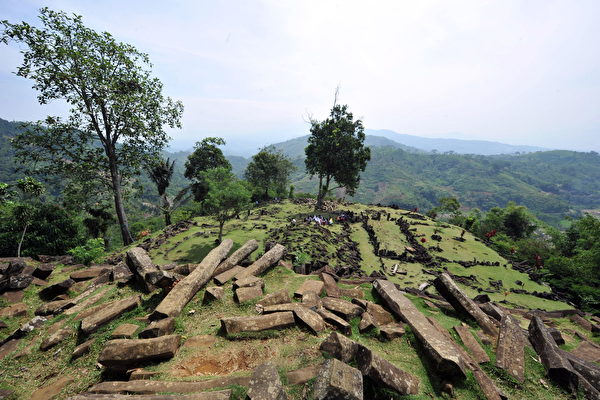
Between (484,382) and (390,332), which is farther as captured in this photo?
(390,332)

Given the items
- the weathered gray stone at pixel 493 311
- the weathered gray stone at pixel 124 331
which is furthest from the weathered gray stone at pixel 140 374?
the weathered gray stone at pixel 493 311

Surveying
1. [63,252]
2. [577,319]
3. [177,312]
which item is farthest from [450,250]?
[63,252]

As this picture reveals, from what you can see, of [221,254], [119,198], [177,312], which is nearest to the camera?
[177,312]

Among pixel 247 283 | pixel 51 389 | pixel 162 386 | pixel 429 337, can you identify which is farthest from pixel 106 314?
pixel 429 337

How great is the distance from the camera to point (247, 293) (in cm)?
616

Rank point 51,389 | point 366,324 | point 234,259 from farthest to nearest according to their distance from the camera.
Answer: point 234,259 < point 366,324 < point 51,389

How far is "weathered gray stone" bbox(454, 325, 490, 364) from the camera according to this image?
4.63 m

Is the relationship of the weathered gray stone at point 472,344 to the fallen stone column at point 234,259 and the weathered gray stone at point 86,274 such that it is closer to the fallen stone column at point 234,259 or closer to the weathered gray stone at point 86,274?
the fallen stone column at point 234,259

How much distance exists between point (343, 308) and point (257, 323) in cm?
200

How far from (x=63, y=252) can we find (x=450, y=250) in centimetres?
2982

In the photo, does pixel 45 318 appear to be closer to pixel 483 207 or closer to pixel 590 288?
pixel 590 288

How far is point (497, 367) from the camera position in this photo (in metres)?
4.43

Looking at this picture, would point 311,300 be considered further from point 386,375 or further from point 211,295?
point 386,375

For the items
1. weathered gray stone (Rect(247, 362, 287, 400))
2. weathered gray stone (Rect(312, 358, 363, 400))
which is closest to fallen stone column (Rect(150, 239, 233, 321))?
weathered gray stone (Rect(247, 362, 287, 400))
